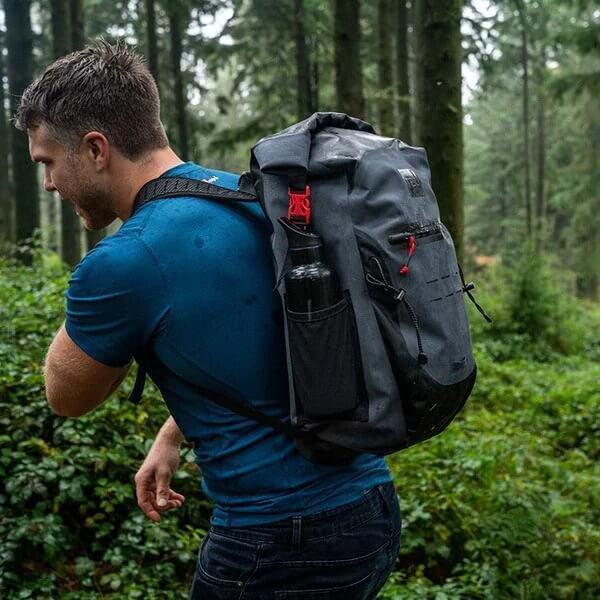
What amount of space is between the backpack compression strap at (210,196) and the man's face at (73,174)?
4.0 inches

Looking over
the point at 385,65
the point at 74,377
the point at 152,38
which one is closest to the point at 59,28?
the point at 152,38

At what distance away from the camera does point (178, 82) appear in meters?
19.9

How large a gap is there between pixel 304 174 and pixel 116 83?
1.94 feet

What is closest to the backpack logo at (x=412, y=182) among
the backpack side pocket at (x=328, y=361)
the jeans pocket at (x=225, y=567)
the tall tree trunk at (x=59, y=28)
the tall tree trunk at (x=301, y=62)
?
the backpack side pocket at (x=328, y=361)

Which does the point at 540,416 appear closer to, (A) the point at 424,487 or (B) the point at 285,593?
(A) the point at 424,487

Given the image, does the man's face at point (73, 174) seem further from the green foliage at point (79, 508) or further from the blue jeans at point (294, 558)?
the green foliage at point (79, 508)

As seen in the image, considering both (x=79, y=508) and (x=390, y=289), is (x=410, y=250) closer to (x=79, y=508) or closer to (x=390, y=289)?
(x=390, y=289)

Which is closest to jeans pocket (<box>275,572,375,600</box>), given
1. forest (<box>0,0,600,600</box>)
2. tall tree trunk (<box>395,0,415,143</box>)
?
forest (<box>0,0,600,600</box>)

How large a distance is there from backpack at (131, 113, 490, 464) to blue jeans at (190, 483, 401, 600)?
0.66 ft

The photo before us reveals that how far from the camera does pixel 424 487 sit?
18.7ft

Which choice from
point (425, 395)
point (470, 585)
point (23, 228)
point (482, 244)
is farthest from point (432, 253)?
point (482, 244)

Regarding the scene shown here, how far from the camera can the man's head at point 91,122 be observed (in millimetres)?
2041

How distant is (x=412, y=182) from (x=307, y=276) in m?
0.41

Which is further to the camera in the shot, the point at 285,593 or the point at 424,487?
the point at 424,487
